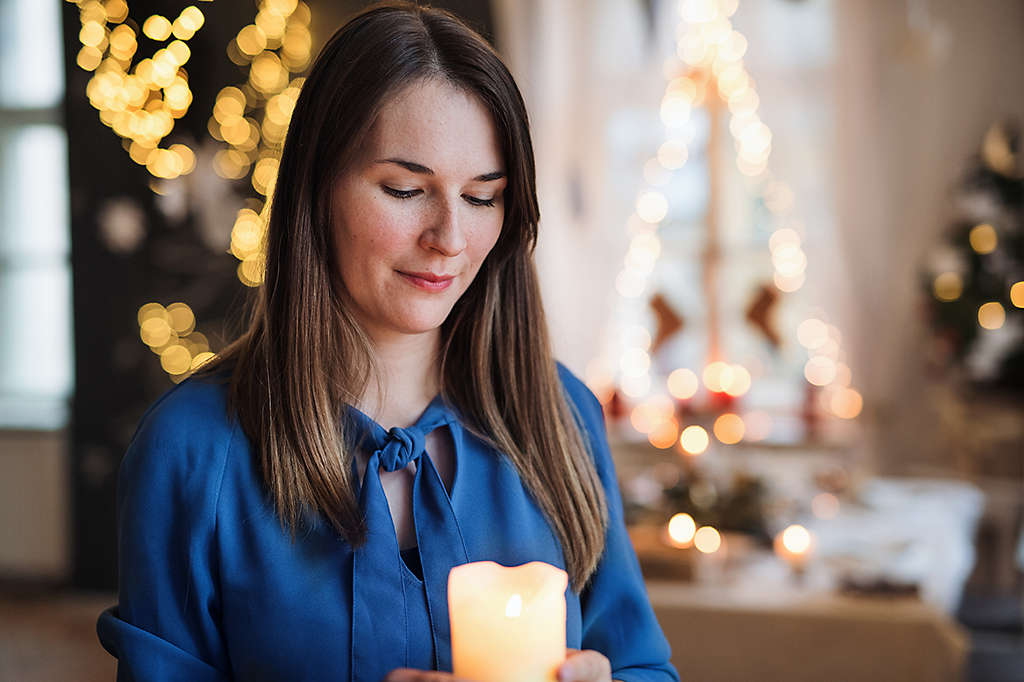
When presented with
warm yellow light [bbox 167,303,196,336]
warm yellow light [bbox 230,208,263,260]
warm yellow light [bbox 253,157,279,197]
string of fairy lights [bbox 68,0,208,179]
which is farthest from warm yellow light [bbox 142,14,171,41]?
warm yellow light [bbox 167,303,196,336]

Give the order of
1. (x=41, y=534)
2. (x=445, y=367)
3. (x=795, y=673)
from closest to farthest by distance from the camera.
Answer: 1. (x=445, y=367)
2. (x=795, y=673)
3. (x=41, y=534)

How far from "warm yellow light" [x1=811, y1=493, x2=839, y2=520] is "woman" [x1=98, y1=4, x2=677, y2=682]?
2.10 metres

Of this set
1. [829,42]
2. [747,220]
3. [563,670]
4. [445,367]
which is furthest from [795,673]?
[829,42]

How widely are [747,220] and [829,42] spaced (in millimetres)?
955

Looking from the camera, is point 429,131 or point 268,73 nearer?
point 429,131

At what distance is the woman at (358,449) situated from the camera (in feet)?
2.80

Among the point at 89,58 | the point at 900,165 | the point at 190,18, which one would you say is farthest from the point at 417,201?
the point at 900,165

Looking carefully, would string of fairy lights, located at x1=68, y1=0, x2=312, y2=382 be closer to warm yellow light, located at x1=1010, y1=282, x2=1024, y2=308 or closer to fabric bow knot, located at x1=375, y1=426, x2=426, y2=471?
fabric bow knot, located at x1=375, y1=426, x2=426, y2=471

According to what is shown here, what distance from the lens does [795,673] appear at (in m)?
1.84

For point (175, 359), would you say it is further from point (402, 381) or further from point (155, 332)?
point (402, 381)

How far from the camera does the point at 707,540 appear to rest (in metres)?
2.32

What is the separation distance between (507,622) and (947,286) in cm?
398

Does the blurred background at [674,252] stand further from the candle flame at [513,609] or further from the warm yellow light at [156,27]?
the candle flame at [513,609]

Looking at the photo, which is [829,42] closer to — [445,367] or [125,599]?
[445,367]
